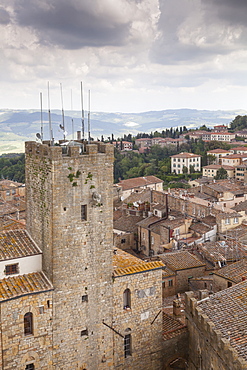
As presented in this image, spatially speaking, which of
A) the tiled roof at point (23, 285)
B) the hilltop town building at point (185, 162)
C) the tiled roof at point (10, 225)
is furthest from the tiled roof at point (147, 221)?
the hilltop town building at point (185, 162)

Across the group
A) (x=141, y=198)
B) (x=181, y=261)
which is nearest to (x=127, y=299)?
(x=181, y=261)

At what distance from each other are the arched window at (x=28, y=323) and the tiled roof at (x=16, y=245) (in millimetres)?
2506

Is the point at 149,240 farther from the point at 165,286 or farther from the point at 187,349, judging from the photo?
the point at 187,349

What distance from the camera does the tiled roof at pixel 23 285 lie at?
57.9 feet

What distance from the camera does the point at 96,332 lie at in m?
20.0

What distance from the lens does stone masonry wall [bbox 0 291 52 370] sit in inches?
684

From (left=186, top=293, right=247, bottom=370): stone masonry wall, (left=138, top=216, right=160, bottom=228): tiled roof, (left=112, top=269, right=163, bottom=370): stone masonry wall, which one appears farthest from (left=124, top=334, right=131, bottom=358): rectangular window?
(left=138, top=216, right=160, bottom=228): tiled roof

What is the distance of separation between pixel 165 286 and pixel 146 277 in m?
11.0

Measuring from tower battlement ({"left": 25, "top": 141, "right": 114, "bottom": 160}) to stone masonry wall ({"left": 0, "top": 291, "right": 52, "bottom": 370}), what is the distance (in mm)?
5953

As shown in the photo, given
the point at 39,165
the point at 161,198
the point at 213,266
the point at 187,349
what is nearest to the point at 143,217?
the point at 161,198

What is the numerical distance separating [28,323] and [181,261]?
677 inches

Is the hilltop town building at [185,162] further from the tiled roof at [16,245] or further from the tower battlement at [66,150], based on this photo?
the tiled roof at [16,245]

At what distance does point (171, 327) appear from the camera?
2284 centimetres

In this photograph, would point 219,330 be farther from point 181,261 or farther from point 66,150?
point 181,261
